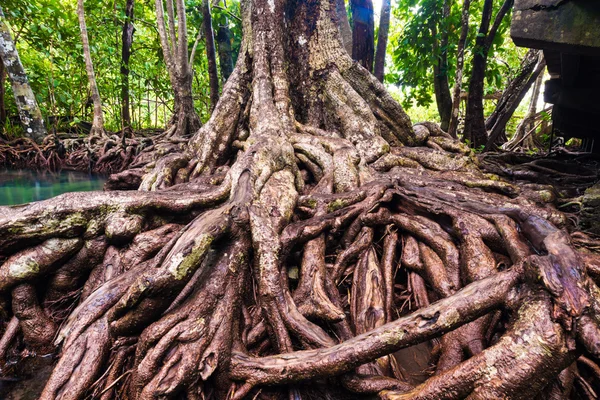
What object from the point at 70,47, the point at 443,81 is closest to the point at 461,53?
the point at 443,81

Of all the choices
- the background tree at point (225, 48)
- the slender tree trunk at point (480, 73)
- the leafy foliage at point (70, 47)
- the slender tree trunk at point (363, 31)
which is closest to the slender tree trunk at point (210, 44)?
the leafy foliage at point (70, 47)

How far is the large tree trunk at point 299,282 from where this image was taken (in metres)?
1.48

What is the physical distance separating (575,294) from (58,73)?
14617 mm

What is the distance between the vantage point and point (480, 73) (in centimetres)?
691

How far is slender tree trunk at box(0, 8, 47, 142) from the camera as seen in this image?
25.2 feet

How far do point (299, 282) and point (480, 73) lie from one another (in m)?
6.72

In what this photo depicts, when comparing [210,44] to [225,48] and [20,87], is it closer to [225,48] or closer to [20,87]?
[225,48]

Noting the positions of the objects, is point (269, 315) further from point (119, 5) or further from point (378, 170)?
point (119, 5)

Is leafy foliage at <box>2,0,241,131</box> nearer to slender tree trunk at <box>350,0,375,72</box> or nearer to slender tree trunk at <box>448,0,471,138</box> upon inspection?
slender tree trunk at <box>350,0,375,72</box>

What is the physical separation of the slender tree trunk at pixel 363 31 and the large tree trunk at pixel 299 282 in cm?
424

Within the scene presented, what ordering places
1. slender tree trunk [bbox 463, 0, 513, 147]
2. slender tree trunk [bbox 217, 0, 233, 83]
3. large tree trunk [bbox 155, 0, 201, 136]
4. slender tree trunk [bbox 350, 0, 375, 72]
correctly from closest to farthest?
slender tree trunk [bbox 463, 0, 513, 147] < slender tree trunk [bbox 350, 0, 375, 72] < large tree trunk [bbox 155, 0, 201, 136] < slender tree trunk [bbox 217, 0, 233, 83]

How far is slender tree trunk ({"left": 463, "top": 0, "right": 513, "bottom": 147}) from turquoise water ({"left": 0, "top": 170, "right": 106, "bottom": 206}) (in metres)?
8.17

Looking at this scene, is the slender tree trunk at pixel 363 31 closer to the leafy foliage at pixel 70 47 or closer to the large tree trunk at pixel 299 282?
the leafy foliage at pixel 70 47

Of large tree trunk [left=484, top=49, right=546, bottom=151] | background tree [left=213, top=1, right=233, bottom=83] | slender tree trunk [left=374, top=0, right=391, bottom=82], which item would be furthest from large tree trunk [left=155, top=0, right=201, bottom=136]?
large tree trunk [left=484, top=49, right=546, bottom=151]
